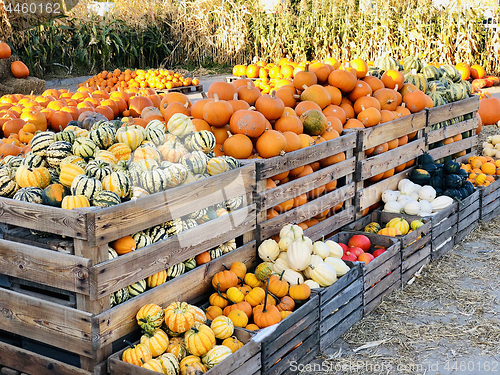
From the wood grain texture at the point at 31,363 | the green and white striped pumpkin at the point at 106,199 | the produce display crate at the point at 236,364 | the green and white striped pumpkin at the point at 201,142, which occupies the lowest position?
the wood grain texture at the point at 31,363

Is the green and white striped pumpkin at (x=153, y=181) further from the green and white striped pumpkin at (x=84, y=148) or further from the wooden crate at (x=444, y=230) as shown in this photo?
the wooden crate at (x=444, y=230)

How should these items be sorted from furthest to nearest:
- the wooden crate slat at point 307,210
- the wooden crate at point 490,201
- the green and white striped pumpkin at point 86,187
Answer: the wooden crate at point 490,201, the wooden crate slat at point 307,210, the green and white striped pumpkin at point 86,187

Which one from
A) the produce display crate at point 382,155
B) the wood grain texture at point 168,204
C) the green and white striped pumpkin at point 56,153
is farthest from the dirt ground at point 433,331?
the green and white striped pumpkin at point 56,153

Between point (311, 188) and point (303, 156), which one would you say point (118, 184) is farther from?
point (311, 188)

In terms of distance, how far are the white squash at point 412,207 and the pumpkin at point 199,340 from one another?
297cm

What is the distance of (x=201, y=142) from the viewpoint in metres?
4.01

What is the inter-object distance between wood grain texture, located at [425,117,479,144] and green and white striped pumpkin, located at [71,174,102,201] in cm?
434

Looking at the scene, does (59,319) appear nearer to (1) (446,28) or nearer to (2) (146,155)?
(2) (146,155)

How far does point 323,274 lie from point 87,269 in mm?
1734

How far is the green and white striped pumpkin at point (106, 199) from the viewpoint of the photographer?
3039 mm

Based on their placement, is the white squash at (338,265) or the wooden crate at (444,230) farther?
the wooden crate at (444,230)

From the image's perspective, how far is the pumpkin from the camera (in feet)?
10.0

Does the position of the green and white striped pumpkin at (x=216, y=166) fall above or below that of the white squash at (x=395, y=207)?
above

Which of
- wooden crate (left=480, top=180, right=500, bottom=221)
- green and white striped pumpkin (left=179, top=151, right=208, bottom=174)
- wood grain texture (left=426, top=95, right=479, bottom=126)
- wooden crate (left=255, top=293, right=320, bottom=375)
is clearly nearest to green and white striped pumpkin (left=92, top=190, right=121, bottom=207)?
green and white striped pumpkin (left=179, top=151, right=208, bottom=174)
